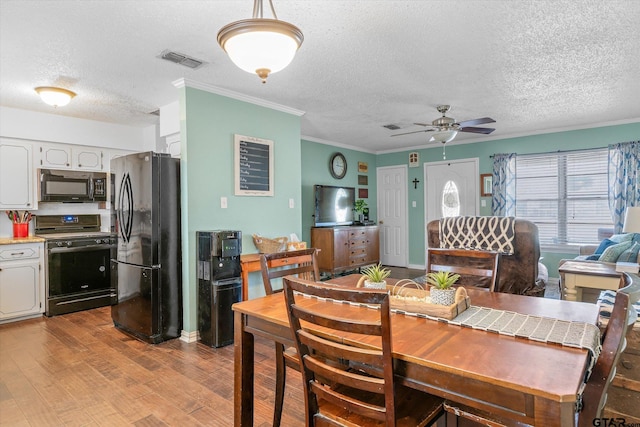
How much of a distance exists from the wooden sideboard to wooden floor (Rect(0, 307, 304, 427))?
2.72m

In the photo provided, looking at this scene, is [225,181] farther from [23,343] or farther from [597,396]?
[597,396]

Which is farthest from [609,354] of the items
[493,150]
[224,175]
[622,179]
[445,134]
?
[493,150]

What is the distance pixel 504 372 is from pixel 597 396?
0.32m

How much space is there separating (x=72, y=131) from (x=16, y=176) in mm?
841

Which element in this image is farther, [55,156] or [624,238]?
[55,156]

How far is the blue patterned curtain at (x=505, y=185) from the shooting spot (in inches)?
243

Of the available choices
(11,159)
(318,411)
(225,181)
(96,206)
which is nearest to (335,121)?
(225,181)

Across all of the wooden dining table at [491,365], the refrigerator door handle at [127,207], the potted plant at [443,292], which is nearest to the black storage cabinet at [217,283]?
the refrigerator door handle at [127,207]

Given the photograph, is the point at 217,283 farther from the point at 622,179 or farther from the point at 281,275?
the point at 622,179

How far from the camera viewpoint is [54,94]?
138 inches

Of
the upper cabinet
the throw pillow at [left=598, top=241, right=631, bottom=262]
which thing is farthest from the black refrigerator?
the throw pillow at [left=598, top=241, right=631, bottom=262]

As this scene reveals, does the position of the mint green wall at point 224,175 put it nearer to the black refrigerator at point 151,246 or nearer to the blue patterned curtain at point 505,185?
the black refrigerator at point 151,246

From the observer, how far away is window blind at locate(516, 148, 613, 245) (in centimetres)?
549

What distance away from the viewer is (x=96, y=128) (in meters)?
4.87
